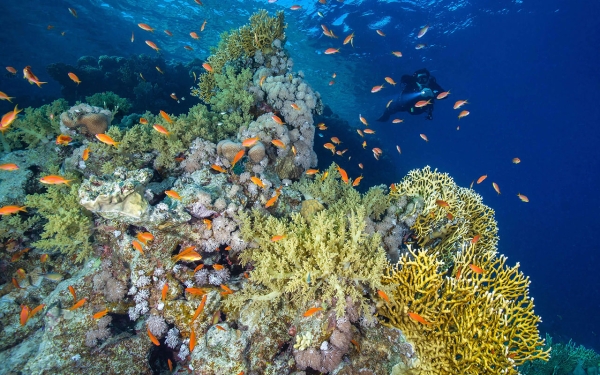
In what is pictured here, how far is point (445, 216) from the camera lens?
536 cm

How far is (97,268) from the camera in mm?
4691

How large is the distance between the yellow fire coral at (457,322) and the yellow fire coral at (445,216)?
4.90 feet

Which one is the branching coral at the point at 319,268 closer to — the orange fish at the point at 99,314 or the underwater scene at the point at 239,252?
the underwater scene at the point at 239,252

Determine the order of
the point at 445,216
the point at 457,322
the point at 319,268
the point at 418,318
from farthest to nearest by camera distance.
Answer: the point at 445,216 < the point at 319,268 < the point at 457,322 < the point at 418,318

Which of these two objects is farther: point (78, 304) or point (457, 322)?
point (78, 304)

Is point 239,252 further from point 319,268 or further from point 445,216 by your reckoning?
point 445,216

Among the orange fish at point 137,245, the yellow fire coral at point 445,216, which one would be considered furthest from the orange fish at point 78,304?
the yellow fire coral at point 445,216

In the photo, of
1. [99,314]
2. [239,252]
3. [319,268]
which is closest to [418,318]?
[319,268]

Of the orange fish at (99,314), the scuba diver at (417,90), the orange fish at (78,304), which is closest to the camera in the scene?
the orange fish at (99,314)

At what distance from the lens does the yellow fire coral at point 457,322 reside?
3.14 metres

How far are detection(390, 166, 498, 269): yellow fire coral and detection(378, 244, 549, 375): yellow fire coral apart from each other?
1492mm

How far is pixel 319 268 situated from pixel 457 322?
194 centimetres

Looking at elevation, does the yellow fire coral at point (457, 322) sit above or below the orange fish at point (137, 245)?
above

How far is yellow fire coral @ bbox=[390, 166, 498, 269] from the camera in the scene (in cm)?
532
